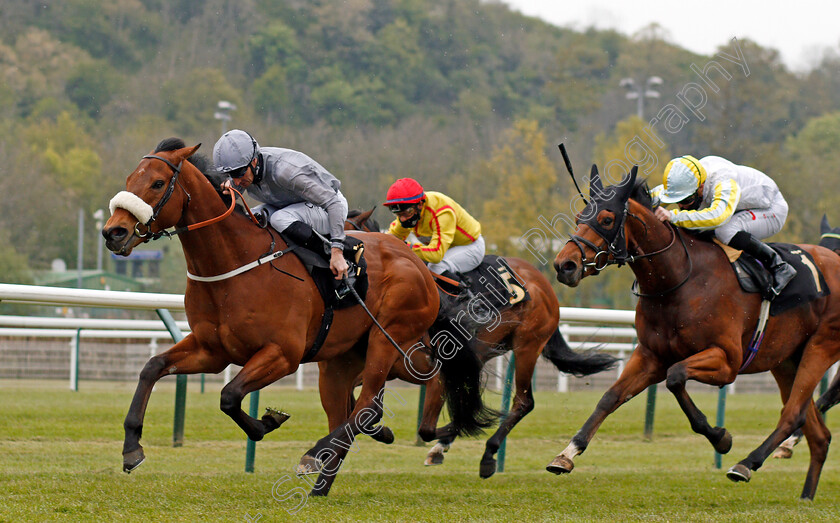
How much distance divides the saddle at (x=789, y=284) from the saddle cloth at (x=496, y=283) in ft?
5.69

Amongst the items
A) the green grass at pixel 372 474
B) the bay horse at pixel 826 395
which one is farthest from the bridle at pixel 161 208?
the bay horse at pixel 826 395

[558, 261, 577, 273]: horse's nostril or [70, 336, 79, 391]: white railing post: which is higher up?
[558, 261, 577, 273]: horse's nostril

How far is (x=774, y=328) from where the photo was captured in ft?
18.9

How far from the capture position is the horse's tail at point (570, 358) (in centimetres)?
733

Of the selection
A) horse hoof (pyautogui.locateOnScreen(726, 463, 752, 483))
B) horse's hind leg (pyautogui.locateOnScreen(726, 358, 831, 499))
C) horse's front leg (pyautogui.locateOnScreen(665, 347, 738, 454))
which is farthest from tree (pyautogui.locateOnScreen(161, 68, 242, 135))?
horse hoof (pyautogui.locateOnScreen(726, 463, 752, 483))

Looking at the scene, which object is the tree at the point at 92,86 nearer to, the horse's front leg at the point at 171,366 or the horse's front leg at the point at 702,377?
the horse's front leg at the point at 171,366

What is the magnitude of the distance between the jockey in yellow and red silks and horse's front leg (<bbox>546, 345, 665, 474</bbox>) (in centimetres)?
171

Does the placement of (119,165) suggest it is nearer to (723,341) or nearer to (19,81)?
(19,81)

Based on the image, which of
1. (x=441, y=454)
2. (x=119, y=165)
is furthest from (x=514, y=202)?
(x=441, y=454)

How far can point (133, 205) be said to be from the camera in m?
4.15

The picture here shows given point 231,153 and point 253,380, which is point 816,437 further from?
point 231,153

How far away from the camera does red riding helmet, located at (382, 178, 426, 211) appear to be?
21.0 feet

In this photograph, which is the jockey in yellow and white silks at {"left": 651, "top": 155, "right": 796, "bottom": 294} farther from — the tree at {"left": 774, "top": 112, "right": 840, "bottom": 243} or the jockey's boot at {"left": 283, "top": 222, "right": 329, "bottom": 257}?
the tree at {"left": 774, "top": 112, "right": 840, "bottom": 243}

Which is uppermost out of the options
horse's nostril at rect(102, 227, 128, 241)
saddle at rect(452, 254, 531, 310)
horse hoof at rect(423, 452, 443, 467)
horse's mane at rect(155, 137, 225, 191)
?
horse's mane at rect(155, 137, 225, 191)
